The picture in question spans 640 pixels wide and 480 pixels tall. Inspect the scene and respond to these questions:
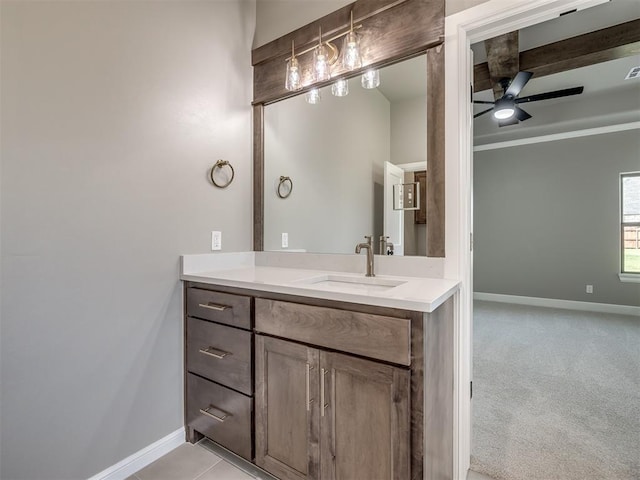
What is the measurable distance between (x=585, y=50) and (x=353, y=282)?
117 inches

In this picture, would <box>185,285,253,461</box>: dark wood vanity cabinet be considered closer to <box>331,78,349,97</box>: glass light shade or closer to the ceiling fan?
<box>331,78,349,97</box>: glass light shade

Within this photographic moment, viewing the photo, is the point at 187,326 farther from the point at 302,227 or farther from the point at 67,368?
the point at 302,227

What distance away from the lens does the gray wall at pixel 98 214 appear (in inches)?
46.4

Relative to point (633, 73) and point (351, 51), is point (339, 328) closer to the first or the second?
point (351, 51)

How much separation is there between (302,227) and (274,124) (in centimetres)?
76

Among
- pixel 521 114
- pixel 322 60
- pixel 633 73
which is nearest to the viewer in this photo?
pixel 322 60

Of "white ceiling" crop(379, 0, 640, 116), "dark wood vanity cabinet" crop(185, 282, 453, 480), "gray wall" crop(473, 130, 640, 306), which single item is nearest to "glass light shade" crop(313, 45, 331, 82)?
"white ceiling" crop(379, 0, 640, 116)

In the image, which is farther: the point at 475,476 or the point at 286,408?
the point at 475,476

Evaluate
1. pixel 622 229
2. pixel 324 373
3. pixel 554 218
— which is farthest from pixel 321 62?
pixel 622 229

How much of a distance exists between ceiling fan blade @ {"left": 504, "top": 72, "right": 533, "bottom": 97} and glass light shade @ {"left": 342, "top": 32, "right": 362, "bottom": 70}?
2.06 metres

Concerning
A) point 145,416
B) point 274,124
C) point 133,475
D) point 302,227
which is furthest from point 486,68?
point 133,475

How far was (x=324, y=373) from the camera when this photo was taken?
121cm

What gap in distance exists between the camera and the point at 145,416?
5.13ft

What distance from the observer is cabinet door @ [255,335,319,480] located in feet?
4.09
